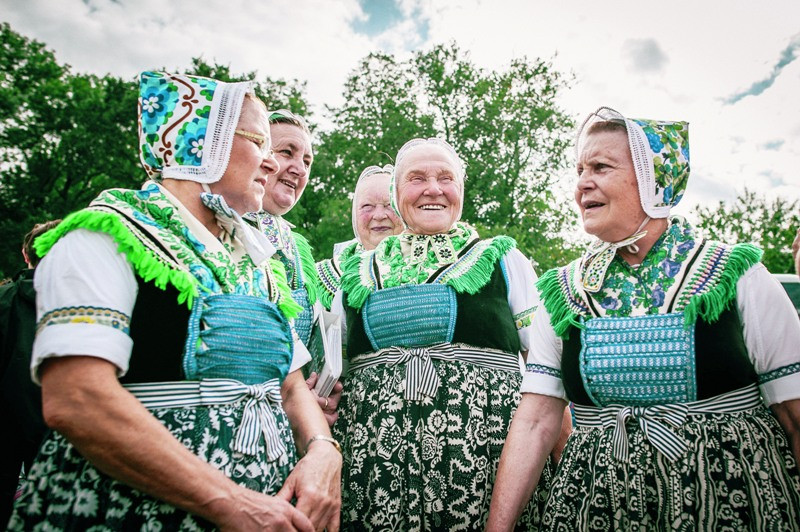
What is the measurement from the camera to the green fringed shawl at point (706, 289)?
192cm

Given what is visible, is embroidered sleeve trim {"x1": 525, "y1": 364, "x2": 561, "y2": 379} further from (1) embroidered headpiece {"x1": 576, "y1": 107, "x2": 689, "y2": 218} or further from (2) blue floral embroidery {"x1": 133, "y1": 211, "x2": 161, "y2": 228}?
(2) blue floral embroidery {"x1": 133, "y1": 211, "x2": 161, "y2": 228}

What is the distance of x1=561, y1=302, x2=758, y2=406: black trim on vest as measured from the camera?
6.21 ft

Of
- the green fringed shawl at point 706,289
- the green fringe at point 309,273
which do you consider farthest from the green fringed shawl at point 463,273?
the green fringed shawl at point 706,289

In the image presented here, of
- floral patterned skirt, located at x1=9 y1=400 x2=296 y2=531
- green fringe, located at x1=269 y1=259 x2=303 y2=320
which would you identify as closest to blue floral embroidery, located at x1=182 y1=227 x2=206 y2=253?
green fringe, located at x1=269 y1=259 x2=303 y2=320

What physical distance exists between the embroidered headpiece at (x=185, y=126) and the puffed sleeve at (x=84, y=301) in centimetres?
44

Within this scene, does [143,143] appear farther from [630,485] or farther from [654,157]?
[630,485]

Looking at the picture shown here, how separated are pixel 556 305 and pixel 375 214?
78.1 inches

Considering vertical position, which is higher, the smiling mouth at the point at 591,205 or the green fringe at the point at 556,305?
the smiling mouth at the point at 591,205

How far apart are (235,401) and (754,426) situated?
174cm

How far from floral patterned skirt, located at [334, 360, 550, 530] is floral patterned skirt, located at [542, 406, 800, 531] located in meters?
0.41

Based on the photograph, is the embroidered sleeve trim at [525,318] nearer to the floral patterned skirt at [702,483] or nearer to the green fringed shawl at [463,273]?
the green fringed shawl at [463,273]

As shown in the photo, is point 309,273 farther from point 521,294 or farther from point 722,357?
point 722,357

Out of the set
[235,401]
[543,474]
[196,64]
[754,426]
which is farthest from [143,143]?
[196,64]

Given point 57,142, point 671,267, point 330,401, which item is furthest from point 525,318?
point 57,142
